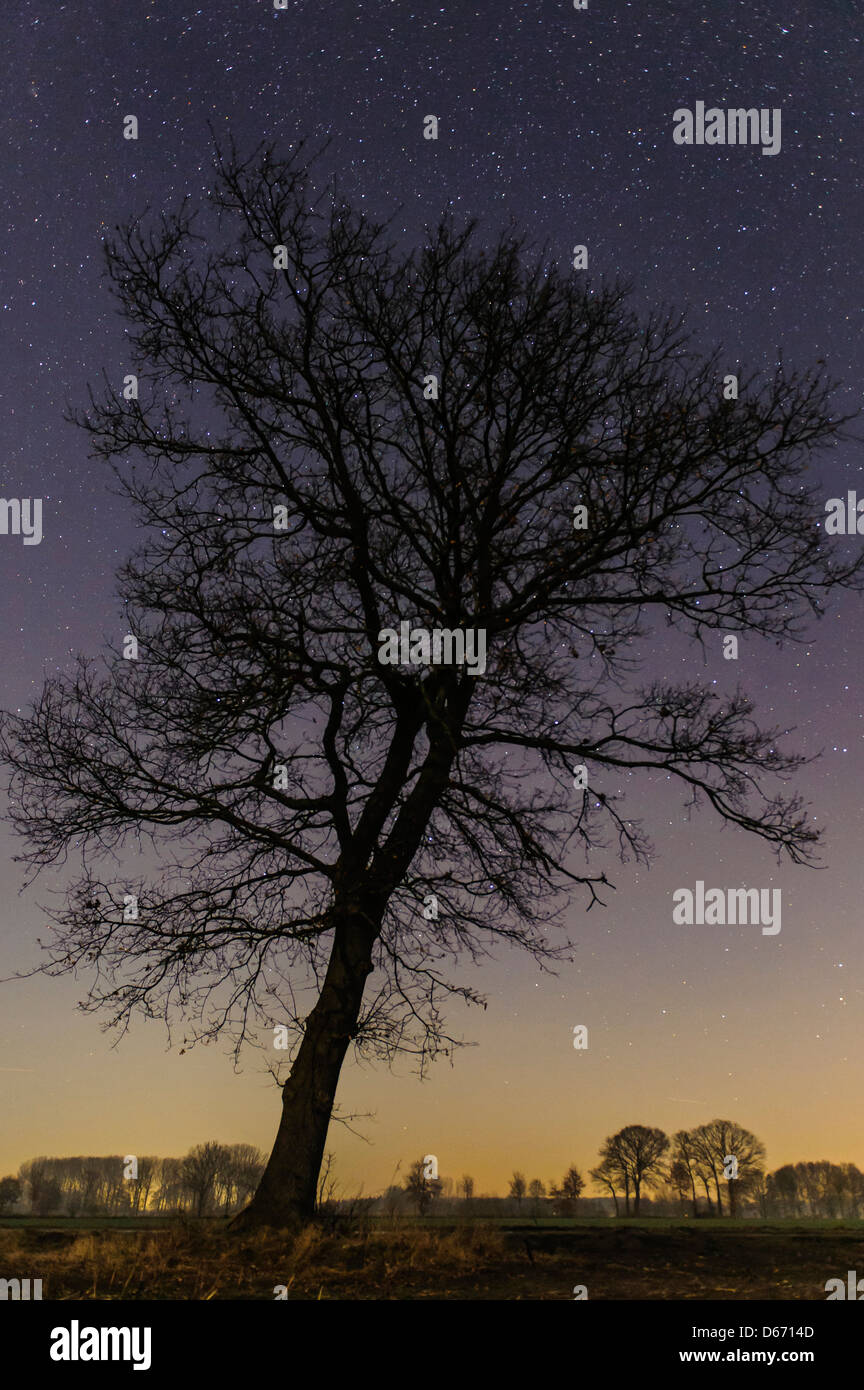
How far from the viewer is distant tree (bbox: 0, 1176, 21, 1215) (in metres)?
16.4

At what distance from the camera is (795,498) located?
12484mm

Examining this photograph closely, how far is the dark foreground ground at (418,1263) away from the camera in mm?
7711

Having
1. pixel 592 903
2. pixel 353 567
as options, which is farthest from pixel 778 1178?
pixel 353 567

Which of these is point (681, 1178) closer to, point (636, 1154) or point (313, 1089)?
point (636, 1154)

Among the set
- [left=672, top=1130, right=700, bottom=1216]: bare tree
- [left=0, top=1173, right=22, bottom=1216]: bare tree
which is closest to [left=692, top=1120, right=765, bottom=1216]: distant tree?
[left=672, top=1130, right=700, bottom=1216]: bare tree

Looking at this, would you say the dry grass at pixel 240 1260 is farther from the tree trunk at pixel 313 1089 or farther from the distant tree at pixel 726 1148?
the distant tree at pixel 726 1148

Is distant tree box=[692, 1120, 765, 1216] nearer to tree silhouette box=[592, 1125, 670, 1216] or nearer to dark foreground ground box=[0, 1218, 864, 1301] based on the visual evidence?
tree silhouette box=[592, 1125, 670, 1216]

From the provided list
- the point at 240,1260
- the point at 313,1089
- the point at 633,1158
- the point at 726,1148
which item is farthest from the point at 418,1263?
the point at 726,1148

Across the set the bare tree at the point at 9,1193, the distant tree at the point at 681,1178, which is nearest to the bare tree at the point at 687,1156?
the distant tree at the point at 681,1178

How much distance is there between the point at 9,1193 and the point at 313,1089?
29.0 feet

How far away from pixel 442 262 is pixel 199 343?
3.02m

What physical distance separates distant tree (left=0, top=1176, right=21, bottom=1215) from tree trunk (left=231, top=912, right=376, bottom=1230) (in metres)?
7.88

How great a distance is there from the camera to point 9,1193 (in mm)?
16750
